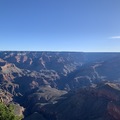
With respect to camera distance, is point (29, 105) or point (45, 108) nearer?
point (45, 108)

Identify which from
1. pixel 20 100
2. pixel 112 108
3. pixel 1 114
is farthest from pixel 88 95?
pixel 1 114

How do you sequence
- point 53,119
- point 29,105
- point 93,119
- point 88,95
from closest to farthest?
point 93,119 < point 53,119 < point 88,95 < point 29,105

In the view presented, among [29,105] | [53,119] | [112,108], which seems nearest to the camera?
[112,108]

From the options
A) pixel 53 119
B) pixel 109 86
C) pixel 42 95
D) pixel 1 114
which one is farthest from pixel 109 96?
pixel 1 114

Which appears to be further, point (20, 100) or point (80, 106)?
point (20, 100)

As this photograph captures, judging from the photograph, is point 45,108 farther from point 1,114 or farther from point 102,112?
point 1,114

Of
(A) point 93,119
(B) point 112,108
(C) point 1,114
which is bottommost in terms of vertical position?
(A) point 93,119

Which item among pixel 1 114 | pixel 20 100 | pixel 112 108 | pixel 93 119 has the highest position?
pixel 1 114

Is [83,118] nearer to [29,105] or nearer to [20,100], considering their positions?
[29,105]

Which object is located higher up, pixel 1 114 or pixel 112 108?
pixel 1 114
